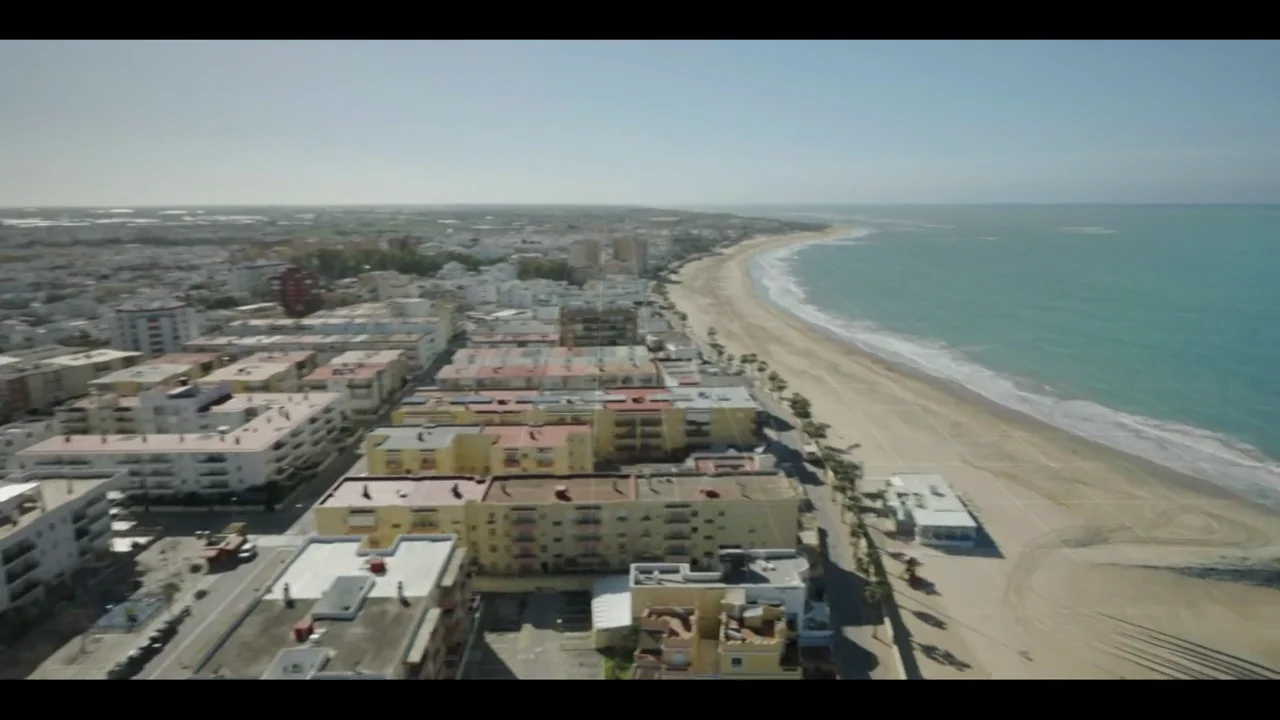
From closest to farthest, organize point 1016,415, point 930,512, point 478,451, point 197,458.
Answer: point 930,512, point 478,451, point 197,458, point 1016,415

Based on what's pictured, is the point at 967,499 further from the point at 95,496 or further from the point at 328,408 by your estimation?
the point at 95,496

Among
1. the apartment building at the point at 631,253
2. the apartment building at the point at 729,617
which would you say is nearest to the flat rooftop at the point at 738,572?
the apartment building at the point at 729,617

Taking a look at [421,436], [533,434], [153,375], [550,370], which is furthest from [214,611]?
[153,375]

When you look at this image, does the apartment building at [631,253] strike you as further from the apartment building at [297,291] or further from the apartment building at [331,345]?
the apartment building at [331,345]

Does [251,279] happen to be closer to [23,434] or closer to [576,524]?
[23,434]

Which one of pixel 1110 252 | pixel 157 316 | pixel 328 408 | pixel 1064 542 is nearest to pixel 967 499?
pixel 1064 542

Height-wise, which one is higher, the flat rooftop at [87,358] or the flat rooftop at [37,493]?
the flat rooftop at [87,358]

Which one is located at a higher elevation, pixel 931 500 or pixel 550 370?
pixel 550 370
